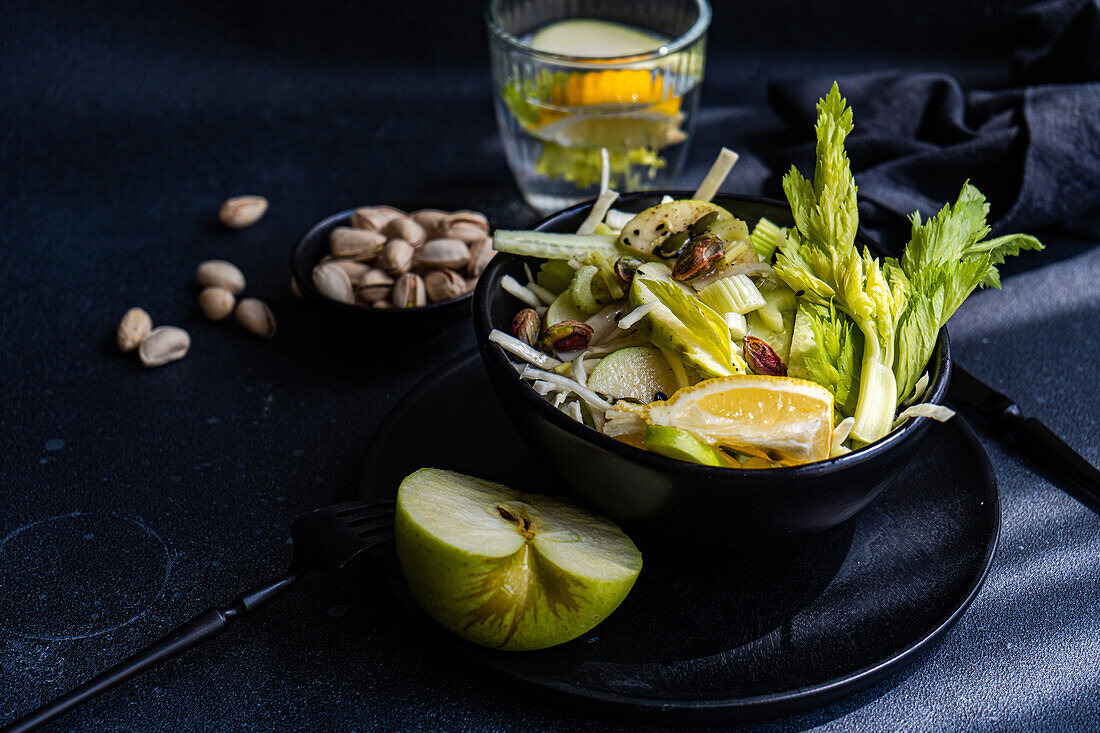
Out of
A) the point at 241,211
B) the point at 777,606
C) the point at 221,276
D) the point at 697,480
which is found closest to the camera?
the point at 697,480

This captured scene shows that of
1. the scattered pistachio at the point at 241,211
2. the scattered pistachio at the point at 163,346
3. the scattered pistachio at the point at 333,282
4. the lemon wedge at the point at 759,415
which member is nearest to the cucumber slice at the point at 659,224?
the lemon wedge at the point at 759,415

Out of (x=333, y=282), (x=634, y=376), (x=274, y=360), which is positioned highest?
(x=634, y=376)

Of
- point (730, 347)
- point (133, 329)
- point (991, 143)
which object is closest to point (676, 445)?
point (730, 347)

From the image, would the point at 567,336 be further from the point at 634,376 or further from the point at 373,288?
the point at 373,288

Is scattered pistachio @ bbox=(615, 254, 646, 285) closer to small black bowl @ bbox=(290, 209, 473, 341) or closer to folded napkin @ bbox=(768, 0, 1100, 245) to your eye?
small black bowl @ bbox=(290, 209, 473, 341)

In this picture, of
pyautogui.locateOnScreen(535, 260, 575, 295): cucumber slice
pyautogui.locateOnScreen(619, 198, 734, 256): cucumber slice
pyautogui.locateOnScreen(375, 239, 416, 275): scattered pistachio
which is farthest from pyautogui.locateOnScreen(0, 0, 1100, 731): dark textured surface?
pyautogui.locateOnScreen(619, 198, 734, 256): cucumber slice

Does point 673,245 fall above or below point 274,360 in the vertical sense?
above

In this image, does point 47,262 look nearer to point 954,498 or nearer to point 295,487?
point 295,487
